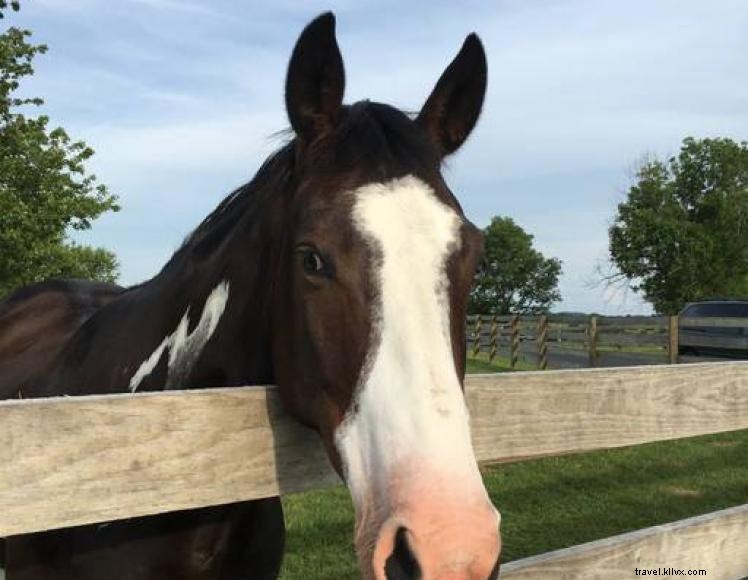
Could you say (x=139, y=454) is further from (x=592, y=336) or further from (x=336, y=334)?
(x=592, y=336)

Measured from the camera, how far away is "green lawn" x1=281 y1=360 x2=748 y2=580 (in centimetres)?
507

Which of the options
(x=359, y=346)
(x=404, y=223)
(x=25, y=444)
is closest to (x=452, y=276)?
(x=404, y=223)

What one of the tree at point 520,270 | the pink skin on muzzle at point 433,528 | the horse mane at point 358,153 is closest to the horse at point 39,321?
the horse mane at point 358,153

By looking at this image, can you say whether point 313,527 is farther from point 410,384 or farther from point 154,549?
point 410,384

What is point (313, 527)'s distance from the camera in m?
5.47

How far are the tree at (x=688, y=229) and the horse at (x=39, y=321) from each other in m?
39.3

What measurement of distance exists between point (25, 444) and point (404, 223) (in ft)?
2.84

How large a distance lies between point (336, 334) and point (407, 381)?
0.80 ft

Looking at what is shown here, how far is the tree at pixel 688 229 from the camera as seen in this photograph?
130 ft

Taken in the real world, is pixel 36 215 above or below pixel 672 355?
above

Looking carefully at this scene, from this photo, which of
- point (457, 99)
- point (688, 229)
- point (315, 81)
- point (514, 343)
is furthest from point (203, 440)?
point (688, 229)

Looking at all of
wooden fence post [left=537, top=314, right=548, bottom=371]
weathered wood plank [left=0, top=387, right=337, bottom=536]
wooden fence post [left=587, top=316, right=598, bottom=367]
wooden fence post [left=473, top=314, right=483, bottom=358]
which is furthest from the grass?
wooden fence post [left=473, top=314, right=483, bottom=358]

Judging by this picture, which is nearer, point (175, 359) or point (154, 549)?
point (154, 549)

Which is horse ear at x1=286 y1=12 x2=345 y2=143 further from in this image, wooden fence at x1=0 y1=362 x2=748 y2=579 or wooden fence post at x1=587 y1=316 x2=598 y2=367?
wooden fence post at x1=587 y1=316 x2=598 y2=367
